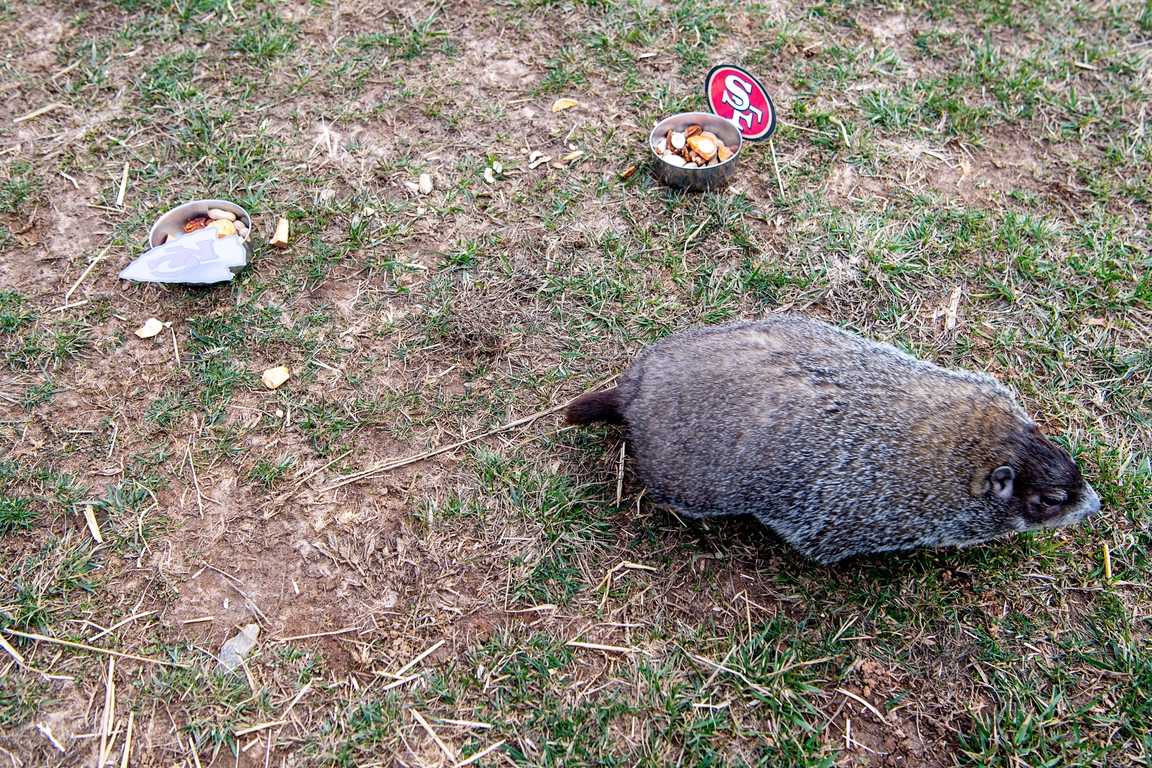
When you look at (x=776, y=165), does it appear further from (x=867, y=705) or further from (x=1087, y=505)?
(x=867, y=705)

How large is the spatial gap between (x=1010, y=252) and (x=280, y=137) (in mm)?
5033

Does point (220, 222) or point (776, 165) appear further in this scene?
point (776, 165)

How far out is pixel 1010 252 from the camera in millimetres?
4785

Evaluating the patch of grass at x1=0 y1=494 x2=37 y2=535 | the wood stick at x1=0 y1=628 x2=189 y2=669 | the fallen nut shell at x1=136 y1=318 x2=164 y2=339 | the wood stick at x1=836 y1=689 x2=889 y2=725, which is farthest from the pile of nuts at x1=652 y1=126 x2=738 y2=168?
the patch of grass at x1=0 y1=494 x2=37 y2=535

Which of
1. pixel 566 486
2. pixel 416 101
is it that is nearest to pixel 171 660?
pixel 566 486

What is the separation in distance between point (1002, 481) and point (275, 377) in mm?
3841

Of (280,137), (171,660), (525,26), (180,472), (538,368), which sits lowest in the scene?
(171,660)

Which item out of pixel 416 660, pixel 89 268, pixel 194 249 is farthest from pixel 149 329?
pixel 416 660

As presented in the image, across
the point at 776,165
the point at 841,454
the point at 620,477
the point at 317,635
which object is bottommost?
the point at 317,635

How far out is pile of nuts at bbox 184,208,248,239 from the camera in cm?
470

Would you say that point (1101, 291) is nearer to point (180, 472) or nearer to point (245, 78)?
point (180, 472)

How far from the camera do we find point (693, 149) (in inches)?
193

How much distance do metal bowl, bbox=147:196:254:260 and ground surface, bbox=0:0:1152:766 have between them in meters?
0.20

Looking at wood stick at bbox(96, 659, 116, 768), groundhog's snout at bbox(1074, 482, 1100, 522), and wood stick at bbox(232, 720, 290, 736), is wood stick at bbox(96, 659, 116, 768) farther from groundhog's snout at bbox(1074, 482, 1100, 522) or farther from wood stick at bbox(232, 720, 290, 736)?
groundhog's snout at bbox(1074, 482, 1100, 522)
